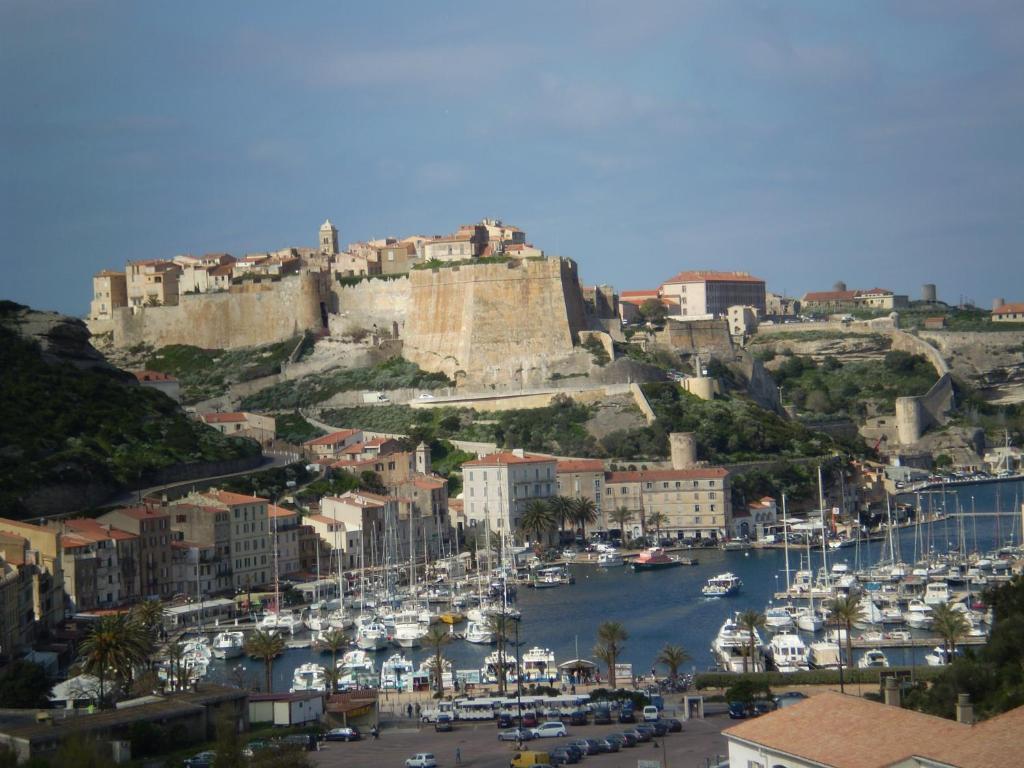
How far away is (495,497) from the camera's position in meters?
58.8

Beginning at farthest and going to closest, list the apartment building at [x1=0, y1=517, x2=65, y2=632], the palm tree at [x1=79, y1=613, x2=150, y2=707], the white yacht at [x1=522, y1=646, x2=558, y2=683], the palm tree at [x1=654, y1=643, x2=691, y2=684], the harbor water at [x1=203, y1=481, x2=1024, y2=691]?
the apartment building at [x1=0, y1=517, x2=65, y2=632] → the harbor water at [x1=203, y1=481, x2=1024, y2=691] → the white yacht at [x1=522, y1=646, x2=558, y2=683] → the palm tree at [x1=654, y1=643, x2=691, y2=684] → the palm tree at [x1=79, y1=613, x2=150, y2=707]

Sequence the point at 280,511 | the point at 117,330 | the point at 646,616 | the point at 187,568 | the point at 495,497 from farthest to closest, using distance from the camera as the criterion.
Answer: the point at 117,330 < the point at 495,497 < the point at 280,511 < the point at 187,568 < the point at 646,616

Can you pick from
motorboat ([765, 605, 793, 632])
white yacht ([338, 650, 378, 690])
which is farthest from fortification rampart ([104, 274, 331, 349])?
white yacht ([338, 650, 378, 690])

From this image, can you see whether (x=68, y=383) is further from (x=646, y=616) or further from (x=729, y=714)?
(x=729, y=714)

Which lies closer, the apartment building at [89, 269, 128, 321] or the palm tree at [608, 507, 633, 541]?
the palm tree at [608, 507, 633, 541]

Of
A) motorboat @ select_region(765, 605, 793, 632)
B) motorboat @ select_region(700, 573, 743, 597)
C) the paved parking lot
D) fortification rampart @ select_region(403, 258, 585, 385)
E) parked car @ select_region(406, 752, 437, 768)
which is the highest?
fortification rampart @ select_region(403, 258, 585, 385)

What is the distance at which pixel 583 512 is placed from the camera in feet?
196

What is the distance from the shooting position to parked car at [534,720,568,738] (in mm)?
28016

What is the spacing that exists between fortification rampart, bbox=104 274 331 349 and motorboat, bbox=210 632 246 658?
35.8m

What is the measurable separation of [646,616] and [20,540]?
1471 centimetres

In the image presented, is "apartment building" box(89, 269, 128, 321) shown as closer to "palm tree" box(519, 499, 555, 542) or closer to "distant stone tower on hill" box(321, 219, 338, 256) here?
"distant stone tower on hill" box(321, 219, 338, 256)

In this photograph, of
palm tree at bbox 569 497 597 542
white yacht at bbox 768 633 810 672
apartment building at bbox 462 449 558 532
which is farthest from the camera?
palm tree at bbox 569 497 597 542

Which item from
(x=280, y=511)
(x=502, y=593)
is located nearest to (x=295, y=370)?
(x=280, y=511)

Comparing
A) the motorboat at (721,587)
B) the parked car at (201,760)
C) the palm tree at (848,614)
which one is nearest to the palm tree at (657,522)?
the motorboat at (721,587)
